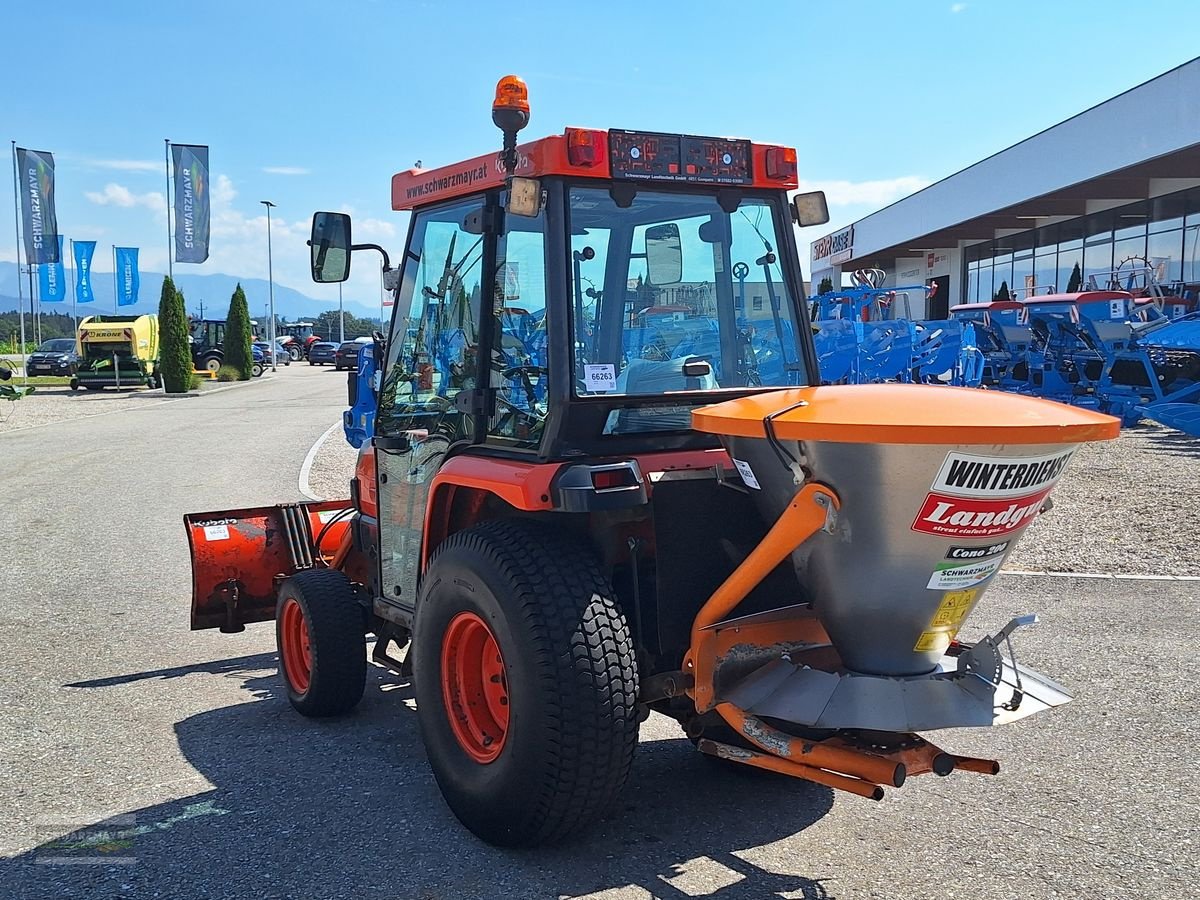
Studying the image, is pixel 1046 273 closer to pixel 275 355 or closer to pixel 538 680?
pixel 538 680

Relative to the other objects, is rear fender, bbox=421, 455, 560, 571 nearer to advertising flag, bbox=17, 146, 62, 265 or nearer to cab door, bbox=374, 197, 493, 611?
cab door, bbox=374, 197, 493, 611

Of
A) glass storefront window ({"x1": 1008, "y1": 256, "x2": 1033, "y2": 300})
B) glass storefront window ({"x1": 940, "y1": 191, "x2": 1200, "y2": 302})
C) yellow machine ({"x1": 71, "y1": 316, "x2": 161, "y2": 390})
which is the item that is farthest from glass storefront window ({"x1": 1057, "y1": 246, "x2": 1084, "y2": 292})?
yellow machine ({"x1": 71, "y1": 316, "x2": 161, "y2": 390})

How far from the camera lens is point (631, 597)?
3.79 meters

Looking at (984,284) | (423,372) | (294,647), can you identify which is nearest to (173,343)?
(984,284)

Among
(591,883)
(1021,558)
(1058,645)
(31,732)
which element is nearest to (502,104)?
(591,883)

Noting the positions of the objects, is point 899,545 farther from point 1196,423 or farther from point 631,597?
point 1196,423

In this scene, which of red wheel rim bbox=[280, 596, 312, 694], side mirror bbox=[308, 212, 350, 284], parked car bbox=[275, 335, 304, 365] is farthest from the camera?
parked car bbox=[275, 335, 304, 365]

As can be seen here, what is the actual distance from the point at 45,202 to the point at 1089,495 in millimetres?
36660

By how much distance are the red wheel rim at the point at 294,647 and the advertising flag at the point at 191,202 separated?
118ft

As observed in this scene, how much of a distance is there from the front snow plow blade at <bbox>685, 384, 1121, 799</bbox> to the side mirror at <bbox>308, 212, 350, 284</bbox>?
2005mm

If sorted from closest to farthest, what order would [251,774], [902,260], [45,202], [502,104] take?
[502,104]
[251,774]
[45,202]
[902,260]

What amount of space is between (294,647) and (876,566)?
312 cm

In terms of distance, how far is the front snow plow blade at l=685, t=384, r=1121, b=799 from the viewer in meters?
3.04

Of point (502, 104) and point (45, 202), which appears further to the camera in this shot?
point (45, 202)
